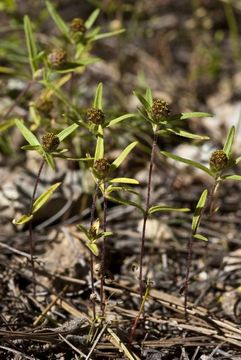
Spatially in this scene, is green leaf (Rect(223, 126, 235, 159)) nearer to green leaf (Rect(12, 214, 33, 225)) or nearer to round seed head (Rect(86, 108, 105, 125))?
round seed head (Rect(86, 108, 105, 125))

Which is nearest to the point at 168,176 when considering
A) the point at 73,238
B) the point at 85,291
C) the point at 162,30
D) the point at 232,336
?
the point at 73,238

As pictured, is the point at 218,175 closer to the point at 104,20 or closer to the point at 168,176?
the point at 168,176

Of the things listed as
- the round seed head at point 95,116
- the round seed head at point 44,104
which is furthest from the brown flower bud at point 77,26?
the round seed head at point 95,116

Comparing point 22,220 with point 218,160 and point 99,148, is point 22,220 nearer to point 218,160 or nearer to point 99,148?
point 99,148

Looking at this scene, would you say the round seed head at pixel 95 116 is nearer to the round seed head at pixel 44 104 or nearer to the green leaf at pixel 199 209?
the green leaf at pixel 199 209

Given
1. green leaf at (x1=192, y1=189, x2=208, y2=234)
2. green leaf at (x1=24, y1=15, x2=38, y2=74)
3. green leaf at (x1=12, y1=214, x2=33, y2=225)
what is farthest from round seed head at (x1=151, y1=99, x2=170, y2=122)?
green leaf at (x1=24, y1=15, x2=38, y2=74)

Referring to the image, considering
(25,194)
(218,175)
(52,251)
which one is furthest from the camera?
(25,194)
